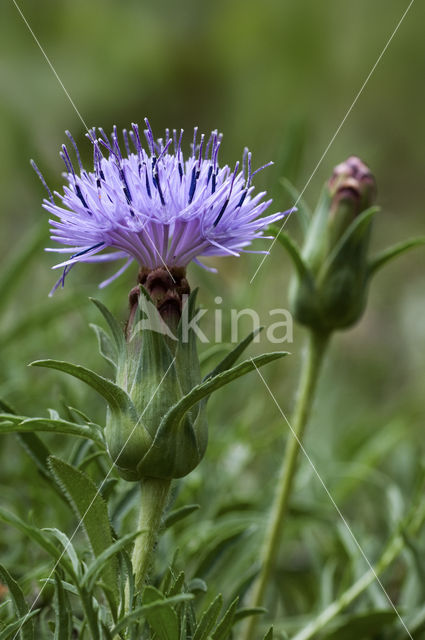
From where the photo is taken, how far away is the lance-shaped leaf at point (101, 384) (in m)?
0.36

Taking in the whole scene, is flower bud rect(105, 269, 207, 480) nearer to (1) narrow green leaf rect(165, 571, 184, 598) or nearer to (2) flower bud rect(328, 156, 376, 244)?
(1) narrow green leaf rect(165, 571, 184, 598)

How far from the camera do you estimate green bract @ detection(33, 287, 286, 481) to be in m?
0.39

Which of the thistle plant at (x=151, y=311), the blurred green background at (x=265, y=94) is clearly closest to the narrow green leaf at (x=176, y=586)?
the thistle plant at (x=151, y=311)

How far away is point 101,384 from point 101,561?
9 centimetres

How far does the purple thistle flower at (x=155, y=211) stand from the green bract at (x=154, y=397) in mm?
36

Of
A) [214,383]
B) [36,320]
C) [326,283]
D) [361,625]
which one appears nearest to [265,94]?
[36,320]

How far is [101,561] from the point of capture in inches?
13.6

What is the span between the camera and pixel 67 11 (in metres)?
1.99

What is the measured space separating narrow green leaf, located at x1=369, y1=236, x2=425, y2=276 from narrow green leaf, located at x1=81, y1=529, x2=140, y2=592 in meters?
0.30

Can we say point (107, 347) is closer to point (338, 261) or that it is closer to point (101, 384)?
point (101, 384)

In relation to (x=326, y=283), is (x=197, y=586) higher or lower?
lower

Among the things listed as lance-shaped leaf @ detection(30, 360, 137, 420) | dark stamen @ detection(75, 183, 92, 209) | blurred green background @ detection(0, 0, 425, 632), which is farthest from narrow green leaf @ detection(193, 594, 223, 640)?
blurred green background @ detection(0, 0, 425, 632)

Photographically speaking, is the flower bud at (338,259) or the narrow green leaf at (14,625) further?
the flower bud at (338,259)

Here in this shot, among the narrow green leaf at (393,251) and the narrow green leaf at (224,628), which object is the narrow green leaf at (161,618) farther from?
the narrow green leaf at (393,251)
